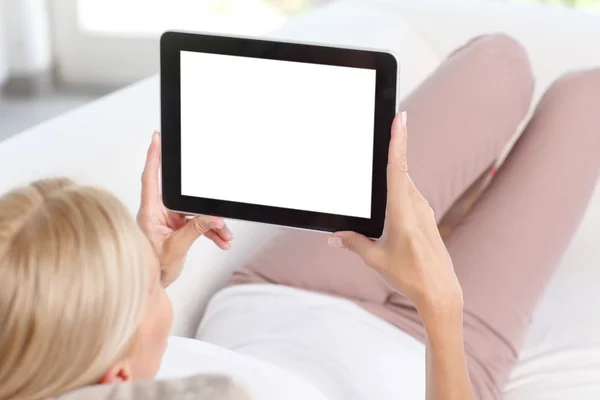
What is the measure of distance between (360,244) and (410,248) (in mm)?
65

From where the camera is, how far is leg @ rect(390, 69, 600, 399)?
3.43 feet

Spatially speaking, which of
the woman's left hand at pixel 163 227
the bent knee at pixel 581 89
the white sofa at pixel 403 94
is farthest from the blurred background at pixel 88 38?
the woman's left hand at pixel 163 227

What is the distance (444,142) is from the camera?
1.24m

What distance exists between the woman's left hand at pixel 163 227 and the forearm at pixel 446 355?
0.24m

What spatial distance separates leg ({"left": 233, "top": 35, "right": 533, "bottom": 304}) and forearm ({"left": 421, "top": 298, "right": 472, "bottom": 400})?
1.05 feet

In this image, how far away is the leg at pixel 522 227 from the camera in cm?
105

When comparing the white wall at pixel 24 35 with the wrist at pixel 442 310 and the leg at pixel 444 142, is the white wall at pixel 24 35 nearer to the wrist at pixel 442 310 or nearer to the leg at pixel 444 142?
the leg at pixel 444 142

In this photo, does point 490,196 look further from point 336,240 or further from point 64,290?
point 64,290

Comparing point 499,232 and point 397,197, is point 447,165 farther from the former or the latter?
point 397,197

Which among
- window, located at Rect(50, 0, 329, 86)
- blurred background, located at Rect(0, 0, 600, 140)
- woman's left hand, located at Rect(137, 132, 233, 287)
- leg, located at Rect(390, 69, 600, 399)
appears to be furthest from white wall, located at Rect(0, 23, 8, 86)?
woman's left hand, located at Rect(137, 132, 233, 287)

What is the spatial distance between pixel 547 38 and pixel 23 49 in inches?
78.0

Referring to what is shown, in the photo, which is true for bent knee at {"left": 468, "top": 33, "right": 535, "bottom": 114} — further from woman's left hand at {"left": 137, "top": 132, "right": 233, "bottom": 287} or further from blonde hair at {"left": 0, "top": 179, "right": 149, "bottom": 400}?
blonde hair at {"left": 0, "top": 179, "right": 149, "bottom": 400}

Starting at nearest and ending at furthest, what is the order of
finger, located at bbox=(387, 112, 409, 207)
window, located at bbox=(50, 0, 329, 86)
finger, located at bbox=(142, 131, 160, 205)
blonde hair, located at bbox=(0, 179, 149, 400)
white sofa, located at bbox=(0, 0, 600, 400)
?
blonde hair, located at bbox=(0, 179, 149, 400), finger, located at bbox=(387, 112, 409, 207), finger, located at bbox=(142, 131, 160, 205), white sofa, located at bbox=(0, 0, 600, 400), window, located at bbox=(50, 0, 329, 86)

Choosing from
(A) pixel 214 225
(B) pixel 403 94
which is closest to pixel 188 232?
(A) pixel 214 225
